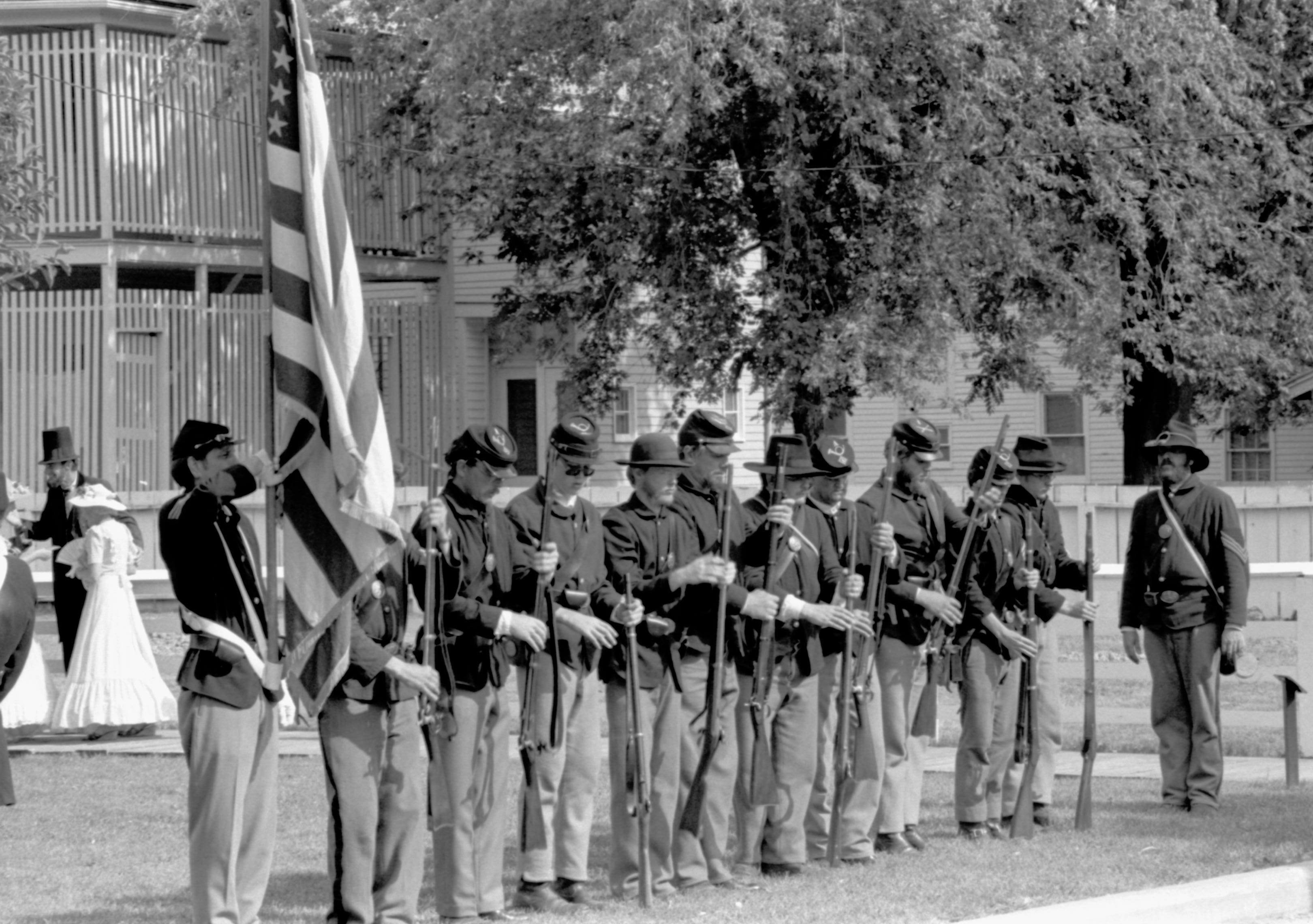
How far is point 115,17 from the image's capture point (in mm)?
26500

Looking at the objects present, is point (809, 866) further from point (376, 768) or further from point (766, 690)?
point (376, 768)

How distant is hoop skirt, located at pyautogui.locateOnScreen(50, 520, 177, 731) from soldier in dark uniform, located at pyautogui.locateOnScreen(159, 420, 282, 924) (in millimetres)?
7904

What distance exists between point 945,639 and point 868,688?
0.81 meters

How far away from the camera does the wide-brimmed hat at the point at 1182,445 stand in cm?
1170

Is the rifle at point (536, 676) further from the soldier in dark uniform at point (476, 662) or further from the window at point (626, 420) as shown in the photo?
the window at point (626, 420)

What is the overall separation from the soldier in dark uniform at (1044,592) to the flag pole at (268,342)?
4693mm

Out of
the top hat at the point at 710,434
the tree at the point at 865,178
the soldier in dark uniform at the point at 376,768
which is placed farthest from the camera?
the tree at the point at 865,178

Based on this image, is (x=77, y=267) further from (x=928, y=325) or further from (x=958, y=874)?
(x=958, y=874)

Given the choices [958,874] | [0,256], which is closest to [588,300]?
[0,256]

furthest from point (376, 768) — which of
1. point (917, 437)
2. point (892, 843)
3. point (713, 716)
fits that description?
point (917, 437)

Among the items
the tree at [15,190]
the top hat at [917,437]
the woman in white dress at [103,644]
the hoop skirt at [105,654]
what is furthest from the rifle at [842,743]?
the tree at [15,190]

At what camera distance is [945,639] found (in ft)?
33.5

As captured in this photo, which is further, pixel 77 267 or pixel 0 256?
pixel 77 267

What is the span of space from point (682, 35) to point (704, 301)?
4696 mm
